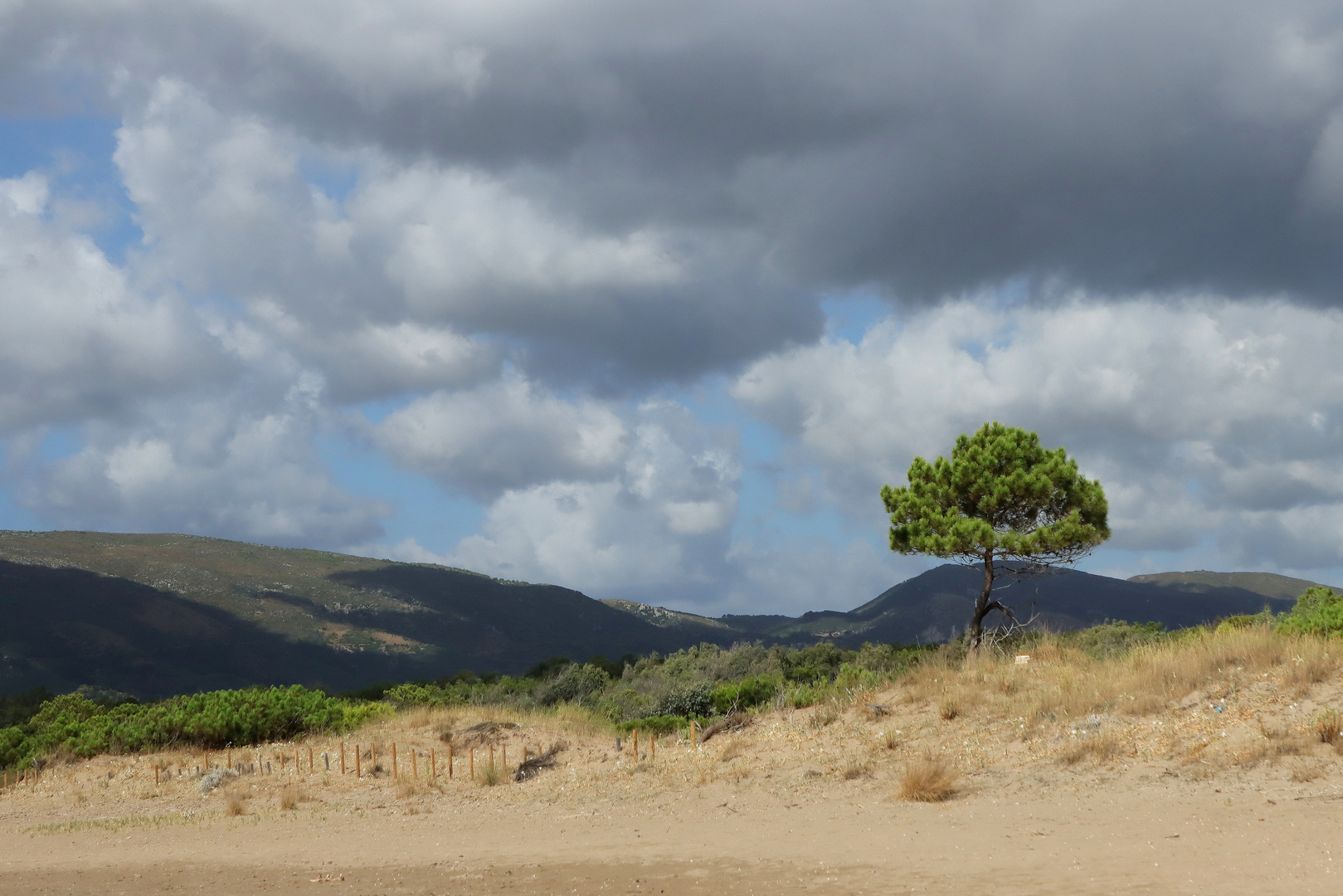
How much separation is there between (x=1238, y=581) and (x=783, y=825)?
14338 centimetres

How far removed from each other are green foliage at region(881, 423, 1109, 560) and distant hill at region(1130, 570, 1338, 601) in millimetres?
113697

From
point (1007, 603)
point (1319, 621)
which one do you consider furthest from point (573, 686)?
point (1007, 603)

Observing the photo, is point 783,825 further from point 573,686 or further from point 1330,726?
point 573,686

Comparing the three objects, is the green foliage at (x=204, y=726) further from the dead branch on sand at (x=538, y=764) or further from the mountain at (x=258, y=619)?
the mountain at (x=258, y=619)

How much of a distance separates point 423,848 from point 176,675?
75.5 metres

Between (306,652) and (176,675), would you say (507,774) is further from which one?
(306,652)

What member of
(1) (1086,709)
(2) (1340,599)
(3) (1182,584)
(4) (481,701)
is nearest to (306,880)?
(1) (1086,709)

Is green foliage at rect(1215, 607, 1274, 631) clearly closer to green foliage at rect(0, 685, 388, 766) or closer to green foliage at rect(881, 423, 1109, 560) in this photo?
green foliage at rect(881, 423, 1109, 560)

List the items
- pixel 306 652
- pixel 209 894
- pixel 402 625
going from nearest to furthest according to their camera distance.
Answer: pixel 209 894
pixel 306 652
pixel 402 625

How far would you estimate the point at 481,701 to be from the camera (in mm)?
30219

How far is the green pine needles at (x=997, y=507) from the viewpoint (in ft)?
74.2

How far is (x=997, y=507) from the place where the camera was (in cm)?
2350

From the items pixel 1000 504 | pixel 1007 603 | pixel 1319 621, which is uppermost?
pixel 1000 504

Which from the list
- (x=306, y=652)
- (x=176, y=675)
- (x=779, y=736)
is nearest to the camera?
(x=779, y=736)
